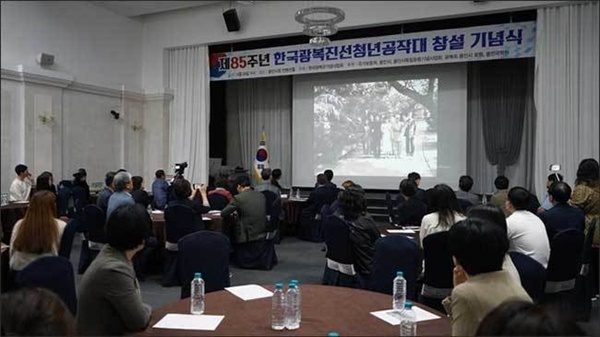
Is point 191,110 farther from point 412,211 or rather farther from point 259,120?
point 412,211

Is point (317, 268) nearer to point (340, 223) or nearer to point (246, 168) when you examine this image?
point (340, 223)

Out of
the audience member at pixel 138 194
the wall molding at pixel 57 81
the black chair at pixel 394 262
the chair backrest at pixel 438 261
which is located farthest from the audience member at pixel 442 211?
the wall molding at pixel 57 81

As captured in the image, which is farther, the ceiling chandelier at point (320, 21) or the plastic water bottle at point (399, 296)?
the ceiling chandelier at point (320, 21)

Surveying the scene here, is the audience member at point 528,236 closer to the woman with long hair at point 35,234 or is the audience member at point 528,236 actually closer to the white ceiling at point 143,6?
the woman with long hair at point 35,234

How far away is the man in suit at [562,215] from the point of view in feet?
12.5

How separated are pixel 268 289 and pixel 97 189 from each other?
785cm

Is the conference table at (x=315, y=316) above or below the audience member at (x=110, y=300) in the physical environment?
below

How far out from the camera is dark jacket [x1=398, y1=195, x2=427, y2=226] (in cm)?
488

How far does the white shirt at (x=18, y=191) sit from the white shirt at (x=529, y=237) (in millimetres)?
6853

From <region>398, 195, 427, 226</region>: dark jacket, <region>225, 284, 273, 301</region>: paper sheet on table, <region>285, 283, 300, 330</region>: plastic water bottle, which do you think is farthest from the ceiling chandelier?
<region>285, 283, 300, 330</region>: plastic water bottle

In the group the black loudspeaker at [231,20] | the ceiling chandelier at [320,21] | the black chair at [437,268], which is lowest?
the black chair at [437,268]

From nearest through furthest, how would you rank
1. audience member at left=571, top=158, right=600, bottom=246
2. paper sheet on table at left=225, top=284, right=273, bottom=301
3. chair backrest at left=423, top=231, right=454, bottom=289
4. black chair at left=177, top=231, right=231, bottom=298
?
paper sheet on table at left=225, top=284, right=273, bottom=301 → black chair at left=177, top=231, right=231, bottom=298 → chair backrest at left=423, top=231, right=454, bottom=289 → audience member at left=571, top=158, right=600, bottom=246

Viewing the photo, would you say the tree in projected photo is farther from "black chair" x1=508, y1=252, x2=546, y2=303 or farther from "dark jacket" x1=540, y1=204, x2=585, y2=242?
"black chair" x1=508, y1=252, x2=546, y2=303

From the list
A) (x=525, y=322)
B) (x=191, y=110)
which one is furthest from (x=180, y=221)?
(x=191, y=110)
